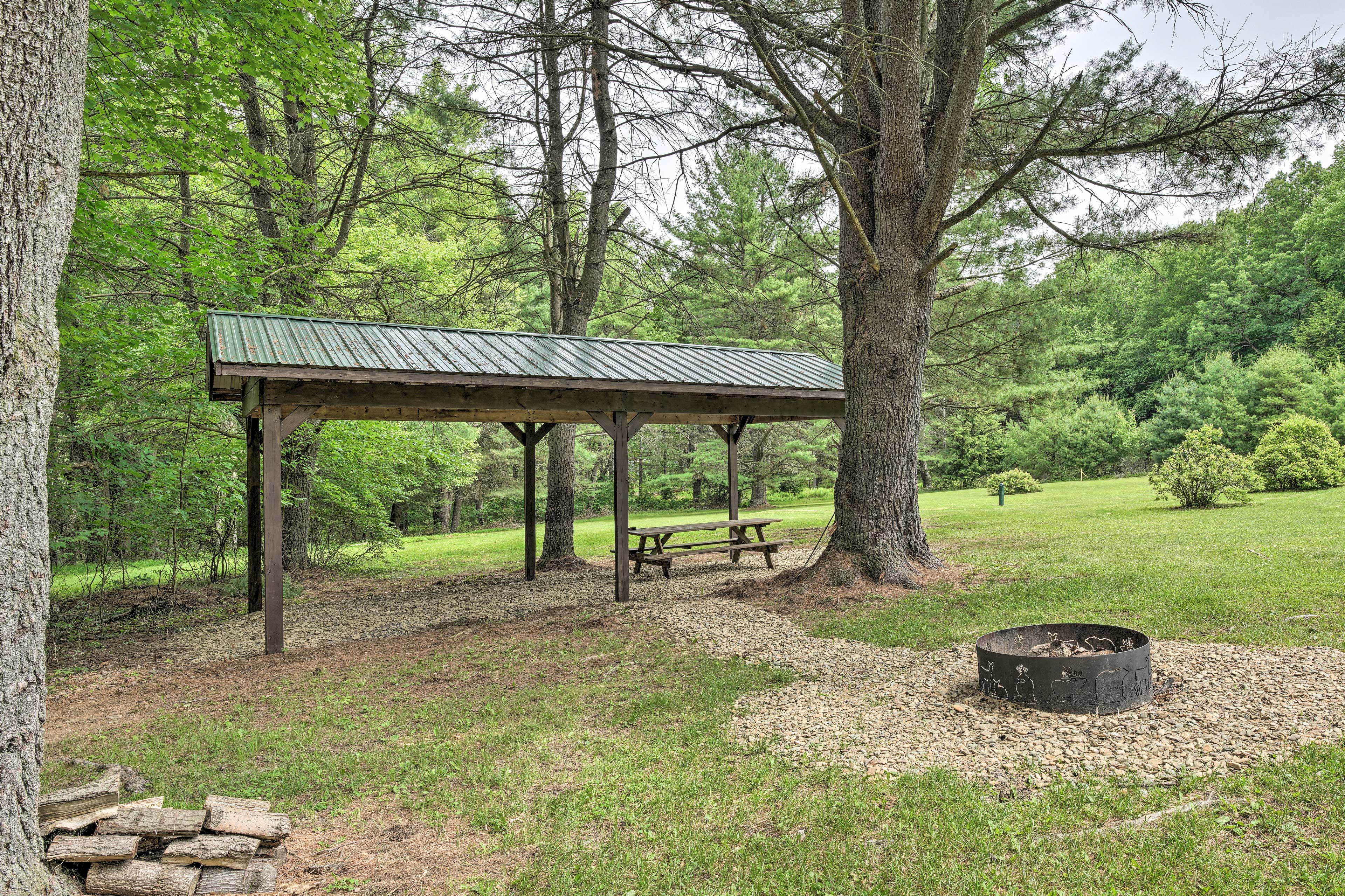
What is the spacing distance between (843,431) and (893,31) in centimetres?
433

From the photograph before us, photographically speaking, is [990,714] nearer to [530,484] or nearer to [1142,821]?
[1142,821]

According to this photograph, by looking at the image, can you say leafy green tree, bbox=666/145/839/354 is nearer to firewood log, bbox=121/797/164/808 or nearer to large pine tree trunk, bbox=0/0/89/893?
large pine tree trunk, bbox=0/0/89/893

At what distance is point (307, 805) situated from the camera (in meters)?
3.25

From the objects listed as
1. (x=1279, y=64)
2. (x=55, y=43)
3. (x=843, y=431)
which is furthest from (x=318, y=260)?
(x=1279, y=64)

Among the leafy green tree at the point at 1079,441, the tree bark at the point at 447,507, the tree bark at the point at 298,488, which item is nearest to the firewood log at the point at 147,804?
the tree bark at the point at 298,488

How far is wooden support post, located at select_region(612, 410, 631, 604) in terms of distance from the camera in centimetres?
811

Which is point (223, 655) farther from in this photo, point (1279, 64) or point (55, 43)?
point (1279, 64)

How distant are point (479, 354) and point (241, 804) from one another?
5042mm

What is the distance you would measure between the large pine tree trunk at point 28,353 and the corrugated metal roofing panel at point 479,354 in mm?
3579

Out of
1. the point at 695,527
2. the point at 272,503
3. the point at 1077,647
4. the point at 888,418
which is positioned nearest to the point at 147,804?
the point at 272,503

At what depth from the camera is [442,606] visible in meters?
8.69

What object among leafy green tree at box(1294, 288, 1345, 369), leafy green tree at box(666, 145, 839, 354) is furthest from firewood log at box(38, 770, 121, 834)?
leafy green tree at box(1294, 288, 1345, 369)

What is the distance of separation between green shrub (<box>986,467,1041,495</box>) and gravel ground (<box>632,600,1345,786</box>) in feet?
64.6

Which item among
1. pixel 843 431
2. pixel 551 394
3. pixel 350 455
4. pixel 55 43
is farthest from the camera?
pixel 350 455
